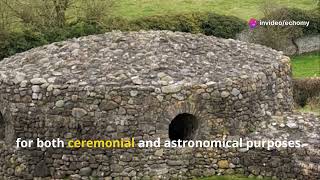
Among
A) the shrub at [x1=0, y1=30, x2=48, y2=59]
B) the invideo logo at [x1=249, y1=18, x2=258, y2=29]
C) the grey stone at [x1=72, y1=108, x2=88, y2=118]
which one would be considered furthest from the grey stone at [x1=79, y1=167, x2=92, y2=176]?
the invideo logo at [x1=249, y1=18, x2=258, y2=29]

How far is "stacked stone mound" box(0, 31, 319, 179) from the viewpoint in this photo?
12297 millimetres

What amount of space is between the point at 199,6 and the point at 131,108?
91.5 ft

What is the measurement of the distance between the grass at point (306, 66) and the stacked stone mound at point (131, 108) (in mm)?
15670

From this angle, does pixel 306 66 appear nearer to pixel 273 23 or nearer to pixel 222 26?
pixel 273 23

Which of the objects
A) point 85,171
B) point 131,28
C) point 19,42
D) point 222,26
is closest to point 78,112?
point 85,171

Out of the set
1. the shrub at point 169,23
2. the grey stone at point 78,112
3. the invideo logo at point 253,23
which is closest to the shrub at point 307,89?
the shrub at point 169,23

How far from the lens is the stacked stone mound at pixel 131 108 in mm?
12297

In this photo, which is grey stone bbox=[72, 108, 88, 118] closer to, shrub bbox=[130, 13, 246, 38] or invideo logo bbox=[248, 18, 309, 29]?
shrub bbox=[130, 13, 246, 38]

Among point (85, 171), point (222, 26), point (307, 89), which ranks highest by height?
point (222, 26)

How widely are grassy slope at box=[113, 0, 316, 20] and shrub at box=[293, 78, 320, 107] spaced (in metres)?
15.6

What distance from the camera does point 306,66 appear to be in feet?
105

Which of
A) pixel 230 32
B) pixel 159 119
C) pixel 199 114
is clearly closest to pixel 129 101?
pixel 159 119

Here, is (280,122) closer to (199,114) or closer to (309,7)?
(199,114)

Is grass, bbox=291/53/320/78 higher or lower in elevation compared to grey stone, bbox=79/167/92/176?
higher
